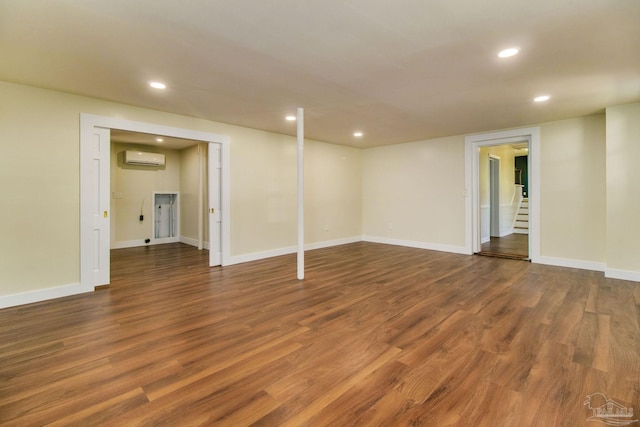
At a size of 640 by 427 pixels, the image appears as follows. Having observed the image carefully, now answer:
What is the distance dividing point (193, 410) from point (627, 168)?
20.4 feet

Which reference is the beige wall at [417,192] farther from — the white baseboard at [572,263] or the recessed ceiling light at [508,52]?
the recessed ceiling light at [508,52]

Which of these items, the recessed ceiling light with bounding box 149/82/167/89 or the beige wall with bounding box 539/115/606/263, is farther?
the beige wall with bounding box 539/115/606/263

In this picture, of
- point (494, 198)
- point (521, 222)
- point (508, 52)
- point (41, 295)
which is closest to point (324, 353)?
point (508, 52)

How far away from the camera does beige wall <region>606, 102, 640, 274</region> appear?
417cm

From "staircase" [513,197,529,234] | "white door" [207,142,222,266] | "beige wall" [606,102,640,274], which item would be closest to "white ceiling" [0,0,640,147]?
"beige wall" [606,102,640,274]

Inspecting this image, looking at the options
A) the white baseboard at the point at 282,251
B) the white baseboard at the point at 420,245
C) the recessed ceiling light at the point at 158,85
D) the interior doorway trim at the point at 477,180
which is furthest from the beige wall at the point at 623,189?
the recessed ceiling light at the point at 158,85

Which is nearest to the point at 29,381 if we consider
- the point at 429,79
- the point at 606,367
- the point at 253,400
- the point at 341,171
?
the point at 253,400

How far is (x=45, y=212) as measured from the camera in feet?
11.7

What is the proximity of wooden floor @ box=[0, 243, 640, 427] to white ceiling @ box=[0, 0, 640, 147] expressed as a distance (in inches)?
104

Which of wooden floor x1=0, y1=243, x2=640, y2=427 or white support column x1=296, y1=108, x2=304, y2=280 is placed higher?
white support column x1=296, y1=108, x2=304, y2=280

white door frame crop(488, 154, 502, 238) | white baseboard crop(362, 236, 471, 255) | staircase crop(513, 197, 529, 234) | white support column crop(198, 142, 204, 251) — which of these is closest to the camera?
white baseboard crop(362, 236, 471, 255)

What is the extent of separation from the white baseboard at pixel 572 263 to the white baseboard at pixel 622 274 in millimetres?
384

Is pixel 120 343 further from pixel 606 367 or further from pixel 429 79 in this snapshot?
pixel 429 79

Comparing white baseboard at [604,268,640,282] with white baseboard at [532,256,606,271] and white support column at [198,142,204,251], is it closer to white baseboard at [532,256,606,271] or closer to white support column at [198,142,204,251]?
white baseboard at [532,256,606,271]
